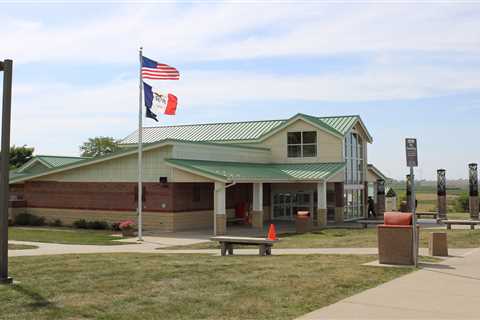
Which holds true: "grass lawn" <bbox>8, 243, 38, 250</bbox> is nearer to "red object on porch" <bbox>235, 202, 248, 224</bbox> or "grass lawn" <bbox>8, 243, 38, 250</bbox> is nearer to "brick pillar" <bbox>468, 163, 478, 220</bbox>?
"red object on porch" <bbox>235, 202, 248, 224</bbox>

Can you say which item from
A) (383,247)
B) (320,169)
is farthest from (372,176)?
(383,247)

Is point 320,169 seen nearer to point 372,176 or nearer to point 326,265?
point 372,176

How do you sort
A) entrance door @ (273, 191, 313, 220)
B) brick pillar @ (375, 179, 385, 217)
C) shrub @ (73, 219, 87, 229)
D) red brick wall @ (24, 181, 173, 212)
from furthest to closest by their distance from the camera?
brick pillar @ (375, 179, 385, 217) → entrance door @ (273, 191, 313, 220) → shrub @ (73, 219, 87, 229) → red brick wall @ (24, 181, 173, 212)

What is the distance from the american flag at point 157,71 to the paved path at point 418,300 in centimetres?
1569

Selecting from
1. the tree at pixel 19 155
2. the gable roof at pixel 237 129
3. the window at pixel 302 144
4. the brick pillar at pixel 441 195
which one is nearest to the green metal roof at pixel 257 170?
the window at pixel 302 144

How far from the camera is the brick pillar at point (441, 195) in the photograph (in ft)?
118

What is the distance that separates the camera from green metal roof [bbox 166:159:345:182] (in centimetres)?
2781

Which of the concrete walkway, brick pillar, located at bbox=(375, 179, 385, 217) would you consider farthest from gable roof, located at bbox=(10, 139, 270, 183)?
brick pillar, located at bbox=(375, 179, 385, 217)

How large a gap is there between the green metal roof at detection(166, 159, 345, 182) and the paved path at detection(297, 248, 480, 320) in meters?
16.1

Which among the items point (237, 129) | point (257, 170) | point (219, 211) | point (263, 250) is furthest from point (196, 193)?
point (263, 250)

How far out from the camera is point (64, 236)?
2633cm

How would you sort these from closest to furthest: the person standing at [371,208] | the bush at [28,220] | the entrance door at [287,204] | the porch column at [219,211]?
the porch column at [219,211] < the bush at [28,220] < the entrance door at [287,204] < the person standing at [371,208]

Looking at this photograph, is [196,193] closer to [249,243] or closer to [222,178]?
[222,178]

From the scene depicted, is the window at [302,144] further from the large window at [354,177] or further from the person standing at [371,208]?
the person standing at [371,208]
